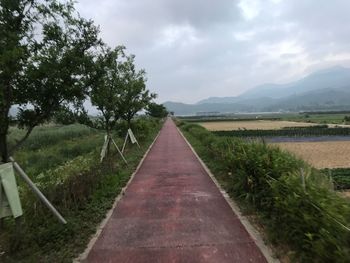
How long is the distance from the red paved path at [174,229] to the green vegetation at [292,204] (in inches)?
20.8

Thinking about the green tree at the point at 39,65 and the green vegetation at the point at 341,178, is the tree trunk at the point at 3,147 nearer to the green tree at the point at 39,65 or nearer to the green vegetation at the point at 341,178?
the green tree at the point at 39,65

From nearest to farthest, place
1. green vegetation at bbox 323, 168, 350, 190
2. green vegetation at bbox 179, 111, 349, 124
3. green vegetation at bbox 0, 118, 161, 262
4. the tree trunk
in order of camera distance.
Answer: green vegetation at bbox 0, 118, 161, 262 → the tree trunk → green vegetation at bbox 323, 168, 350, 190 → green vegetation at bbox 179, 111, 349, 124

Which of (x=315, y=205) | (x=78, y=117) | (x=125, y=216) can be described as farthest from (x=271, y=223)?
(x=78, y=117)

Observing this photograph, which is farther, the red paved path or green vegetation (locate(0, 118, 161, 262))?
green vegetation (locate(0, 118, 161, 262))

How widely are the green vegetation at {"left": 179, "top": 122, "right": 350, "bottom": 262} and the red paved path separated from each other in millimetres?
528

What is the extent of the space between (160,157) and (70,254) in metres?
11.6

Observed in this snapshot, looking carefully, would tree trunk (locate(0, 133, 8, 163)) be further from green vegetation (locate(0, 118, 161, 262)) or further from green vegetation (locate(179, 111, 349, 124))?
green vegetation (locate(179, 111, 349, 124))

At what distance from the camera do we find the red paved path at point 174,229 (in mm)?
5016

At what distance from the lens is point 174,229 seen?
6.09 m

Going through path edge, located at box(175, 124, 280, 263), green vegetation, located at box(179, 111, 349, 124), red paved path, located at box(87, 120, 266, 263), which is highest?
red paved path, located at box(87, 120, 266, 263)

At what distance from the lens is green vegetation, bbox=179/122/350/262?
4.12 meters

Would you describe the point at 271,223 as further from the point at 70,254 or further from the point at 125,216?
the point at 70,254

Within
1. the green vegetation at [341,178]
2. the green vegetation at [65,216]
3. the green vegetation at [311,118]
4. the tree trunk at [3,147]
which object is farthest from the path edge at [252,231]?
the green vegetation at [311,118]

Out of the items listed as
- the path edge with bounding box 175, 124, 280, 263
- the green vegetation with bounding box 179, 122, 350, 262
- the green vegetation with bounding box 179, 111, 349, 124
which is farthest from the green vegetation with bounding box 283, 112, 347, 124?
the path edge with bounding box 175, 124, 280, 263
